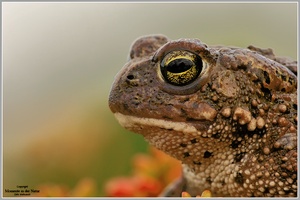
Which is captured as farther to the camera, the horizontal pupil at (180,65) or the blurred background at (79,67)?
the blurred background at (79,67)

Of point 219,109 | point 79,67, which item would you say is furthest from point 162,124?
point 79,67

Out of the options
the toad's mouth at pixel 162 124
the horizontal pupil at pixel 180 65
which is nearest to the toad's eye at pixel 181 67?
the horizontal pupil at pixel 180 65

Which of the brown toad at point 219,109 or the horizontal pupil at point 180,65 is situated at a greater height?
the horizontal pupil at point 180,65

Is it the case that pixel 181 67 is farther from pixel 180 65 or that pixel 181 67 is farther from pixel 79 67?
pixel 79 67

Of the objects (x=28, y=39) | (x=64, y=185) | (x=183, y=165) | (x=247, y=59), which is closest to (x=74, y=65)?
(x=28, y=39)

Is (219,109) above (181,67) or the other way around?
the other way around

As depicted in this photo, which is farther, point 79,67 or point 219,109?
point 79,67

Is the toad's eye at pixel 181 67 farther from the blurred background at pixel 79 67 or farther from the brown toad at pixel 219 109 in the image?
the blurred background at pixel 79 67

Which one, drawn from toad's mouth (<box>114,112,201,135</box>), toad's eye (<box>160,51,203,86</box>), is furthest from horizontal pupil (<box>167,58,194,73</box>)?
toad's mouth (<box>114,112,201,135</box>)
